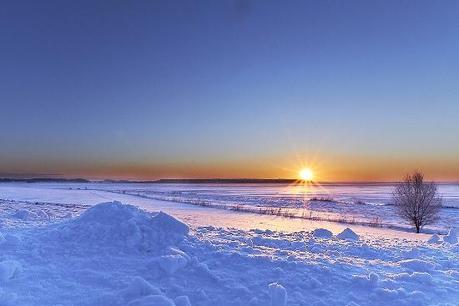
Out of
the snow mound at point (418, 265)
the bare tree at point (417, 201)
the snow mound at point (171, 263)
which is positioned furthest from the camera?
the bare tree at point (417, 201)

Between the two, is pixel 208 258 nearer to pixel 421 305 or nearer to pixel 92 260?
pixel 92 260

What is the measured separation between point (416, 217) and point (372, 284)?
28.8 metres

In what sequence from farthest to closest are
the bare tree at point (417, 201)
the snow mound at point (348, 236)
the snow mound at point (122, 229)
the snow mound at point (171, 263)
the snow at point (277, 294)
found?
the bare tree at point (417, 201)
the snow mound at point (348, 236)
the snow mound at point (122, 229)
the snow mound at point (171, 263)
the snow at point (277, 294)

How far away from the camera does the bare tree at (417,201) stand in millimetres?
34741

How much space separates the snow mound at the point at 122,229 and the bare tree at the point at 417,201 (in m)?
27.6

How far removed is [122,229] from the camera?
441 inches

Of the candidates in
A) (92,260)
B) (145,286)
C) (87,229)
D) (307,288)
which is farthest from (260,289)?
(87,229)

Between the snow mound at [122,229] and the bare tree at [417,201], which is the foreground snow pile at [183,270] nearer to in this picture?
the snow mound at [122,229]

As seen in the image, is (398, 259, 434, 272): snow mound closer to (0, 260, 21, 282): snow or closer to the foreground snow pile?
the foreground snow pile

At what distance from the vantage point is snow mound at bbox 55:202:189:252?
10508 mm

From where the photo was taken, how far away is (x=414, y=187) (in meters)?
37.0

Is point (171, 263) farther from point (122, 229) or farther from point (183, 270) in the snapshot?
point (122, 229)

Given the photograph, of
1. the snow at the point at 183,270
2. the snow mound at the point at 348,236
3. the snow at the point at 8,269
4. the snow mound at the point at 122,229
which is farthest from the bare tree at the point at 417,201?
the snow at the point at 8,269

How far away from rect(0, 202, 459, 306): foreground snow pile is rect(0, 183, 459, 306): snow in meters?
0.02
